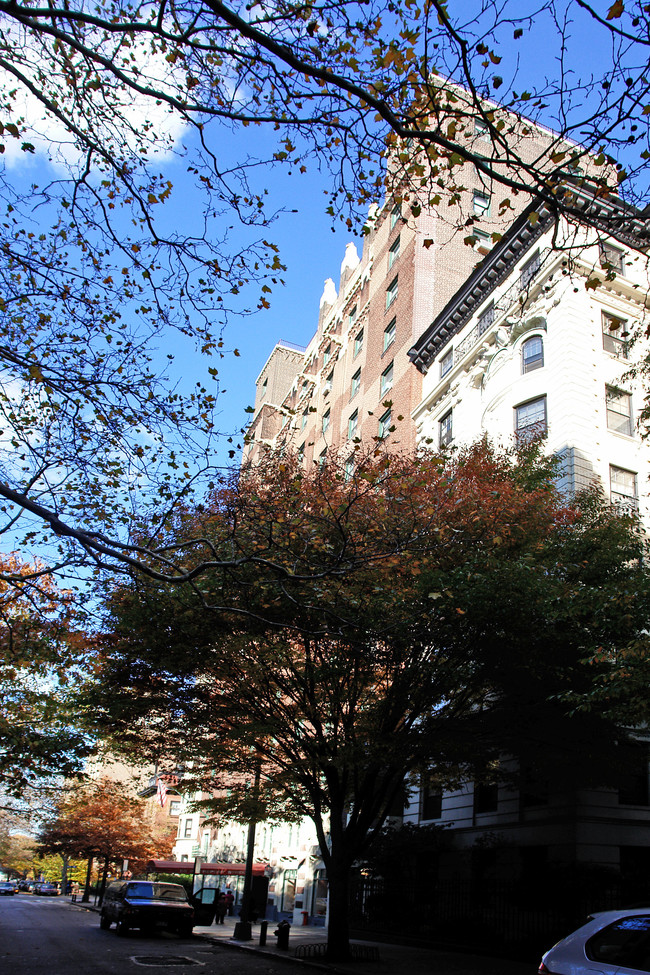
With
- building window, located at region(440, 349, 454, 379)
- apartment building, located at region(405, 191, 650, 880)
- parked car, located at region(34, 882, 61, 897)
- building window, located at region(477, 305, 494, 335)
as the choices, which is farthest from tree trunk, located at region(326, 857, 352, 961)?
parked car, located at region(34, 882, 61, 897)

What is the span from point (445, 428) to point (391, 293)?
1406cm

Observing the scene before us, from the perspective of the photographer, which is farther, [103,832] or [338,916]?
[103,832]

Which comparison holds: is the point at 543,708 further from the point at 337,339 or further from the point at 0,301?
the point at 337,339

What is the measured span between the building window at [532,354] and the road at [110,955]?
63.0ft

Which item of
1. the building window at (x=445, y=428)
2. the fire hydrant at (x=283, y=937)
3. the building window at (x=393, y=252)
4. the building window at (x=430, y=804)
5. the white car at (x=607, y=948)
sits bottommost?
the fire hydrant at (x=283, y=937)

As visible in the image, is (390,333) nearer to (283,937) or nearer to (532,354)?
(532,354)

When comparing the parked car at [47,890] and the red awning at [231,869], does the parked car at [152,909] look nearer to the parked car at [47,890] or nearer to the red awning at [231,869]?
the red awning at [231,869]

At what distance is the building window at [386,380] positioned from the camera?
132 ft

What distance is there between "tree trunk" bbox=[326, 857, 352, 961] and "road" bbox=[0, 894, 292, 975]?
46.2 inches

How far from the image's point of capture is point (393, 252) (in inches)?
1732

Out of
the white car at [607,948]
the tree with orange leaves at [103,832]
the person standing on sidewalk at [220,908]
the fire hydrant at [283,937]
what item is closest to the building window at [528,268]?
the fire hydrant at [283,937]

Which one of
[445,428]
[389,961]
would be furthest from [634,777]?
[445,428]

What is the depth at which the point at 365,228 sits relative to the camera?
8.93 metres

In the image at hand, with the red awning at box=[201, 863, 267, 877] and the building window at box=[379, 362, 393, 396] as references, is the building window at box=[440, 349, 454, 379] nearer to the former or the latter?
the building window at box=[379, 362, 393, 396]
